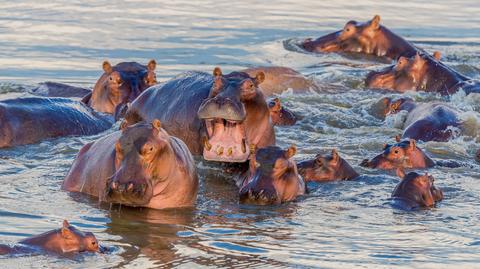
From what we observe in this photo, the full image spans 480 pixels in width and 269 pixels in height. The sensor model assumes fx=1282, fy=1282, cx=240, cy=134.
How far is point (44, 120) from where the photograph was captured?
9812 millimetres

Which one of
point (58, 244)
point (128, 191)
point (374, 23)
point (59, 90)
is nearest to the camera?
point (58, 244)

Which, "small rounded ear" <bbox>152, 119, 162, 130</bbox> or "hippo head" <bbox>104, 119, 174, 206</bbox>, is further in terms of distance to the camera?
"small rounded ear" <bbox>152, 119, 162, 130</bbox>

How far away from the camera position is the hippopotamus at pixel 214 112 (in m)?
8.02

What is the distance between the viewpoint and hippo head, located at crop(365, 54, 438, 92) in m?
12.6

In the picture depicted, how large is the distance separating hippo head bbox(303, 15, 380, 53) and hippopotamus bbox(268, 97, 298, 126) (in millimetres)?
4053

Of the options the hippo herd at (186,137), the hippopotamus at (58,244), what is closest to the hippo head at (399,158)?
the hippo herd at (186,137)

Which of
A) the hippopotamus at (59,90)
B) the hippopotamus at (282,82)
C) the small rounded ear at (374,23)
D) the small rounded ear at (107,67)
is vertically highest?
the small rounded ear at (374,23)

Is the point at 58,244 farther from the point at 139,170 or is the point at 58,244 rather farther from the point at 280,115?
the point at 280,115

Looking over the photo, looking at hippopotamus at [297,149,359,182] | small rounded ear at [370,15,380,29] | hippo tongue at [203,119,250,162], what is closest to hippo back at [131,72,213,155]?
hippo tongue at [203,119,250,162]

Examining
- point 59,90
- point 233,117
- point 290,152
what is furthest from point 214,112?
point 59,90

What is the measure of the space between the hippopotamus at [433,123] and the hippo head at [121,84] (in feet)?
7.07

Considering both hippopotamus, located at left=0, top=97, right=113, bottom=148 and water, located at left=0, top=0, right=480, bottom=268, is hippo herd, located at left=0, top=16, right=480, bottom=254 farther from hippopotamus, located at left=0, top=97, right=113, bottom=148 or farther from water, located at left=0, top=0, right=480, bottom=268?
water, located at left=0, top=0, right=480, bottom=268

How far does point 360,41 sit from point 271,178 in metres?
7.32

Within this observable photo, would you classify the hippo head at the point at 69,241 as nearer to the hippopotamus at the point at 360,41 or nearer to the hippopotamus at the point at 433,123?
the hippopotamus at the point at 433,123
